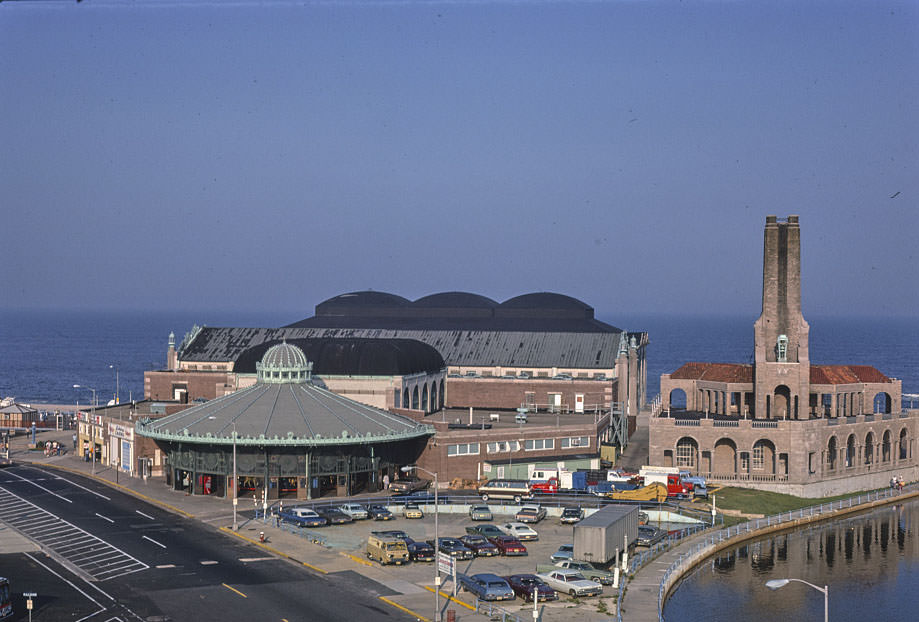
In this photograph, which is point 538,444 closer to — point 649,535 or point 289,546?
point 649,535

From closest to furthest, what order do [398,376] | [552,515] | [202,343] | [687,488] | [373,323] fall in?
1. [552,515]
2. [687,488]
3. [398,376]
4. [202,343]
5. [373,323]

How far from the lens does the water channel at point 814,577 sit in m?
78.5

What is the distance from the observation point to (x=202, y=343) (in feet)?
545

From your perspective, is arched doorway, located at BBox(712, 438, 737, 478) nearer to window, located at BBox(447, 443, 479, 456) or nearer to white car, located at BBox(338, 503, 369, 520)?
window, located at BBox(447, 443, 479, 456)

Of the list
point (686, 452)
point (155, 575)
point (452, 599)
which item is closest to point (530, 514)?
point (452, 599)

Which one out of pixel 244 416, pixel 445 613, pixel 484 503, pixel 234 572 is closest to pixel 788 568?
pixel 484 503

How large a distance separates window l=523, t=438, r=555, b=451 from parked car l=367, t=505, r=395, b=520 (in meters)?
27.3

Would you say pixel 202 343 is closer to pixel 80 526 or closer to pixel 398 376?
pixel 398 376

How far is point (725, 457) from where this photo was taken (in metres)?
123

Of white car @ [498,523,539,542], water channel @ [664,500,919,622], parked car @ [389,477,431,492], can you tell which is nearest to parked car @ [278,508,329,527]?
white car @ [498,523,539,542]

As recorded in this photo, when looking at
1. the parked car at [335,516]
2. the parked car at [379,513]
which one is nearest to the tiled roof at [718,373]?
the parked car at [379,513]

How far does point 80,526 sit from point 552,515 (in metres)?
38.1

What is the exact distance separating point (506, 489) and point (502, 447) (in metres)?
10.4

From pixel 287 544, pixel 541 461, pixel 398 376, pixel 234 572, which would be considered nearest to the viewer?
pixel 234 572
